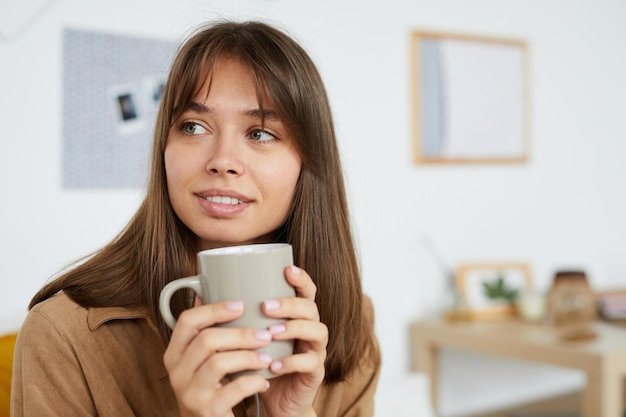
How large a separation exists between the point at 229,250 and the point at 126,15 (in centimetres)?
131

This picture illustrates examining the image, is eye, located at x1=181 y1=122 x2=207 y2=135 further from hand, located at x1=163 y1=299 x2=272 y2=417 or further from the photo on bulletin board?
the photo on bulletin board

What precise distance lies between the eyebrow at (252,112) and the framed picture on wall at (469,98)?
1534 millimetres

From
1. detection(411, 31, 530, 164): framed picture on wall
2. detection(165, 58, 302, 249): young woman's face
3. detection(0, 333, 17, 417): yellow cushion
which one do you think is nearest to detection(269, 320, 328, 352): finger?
detection(165, 58, 302, 249): young woman's face

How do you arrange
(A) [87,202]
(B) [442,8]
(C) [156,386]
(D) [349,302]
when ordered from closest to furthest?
(C) [156,386] < (D) [349,302] < (A) [87,202] < (B) [442,8]

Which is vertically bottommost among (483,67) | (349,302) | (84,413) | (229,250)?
(84,413)

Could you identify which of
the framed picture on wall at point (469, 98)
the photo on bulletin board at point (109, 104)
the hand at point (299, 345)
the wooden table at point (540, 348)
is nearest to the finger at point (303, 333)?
the hand at point (299, 345)

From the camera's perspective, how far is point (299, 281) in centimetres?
76

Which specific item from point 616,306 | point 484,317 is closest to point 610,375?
point 484,317

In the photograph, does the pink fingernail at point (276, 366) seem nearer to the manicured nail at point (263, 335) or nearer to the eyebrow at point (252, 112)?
the manicured nail at point (263, 335)

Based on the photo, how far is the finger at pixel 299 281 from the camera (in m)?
0.75

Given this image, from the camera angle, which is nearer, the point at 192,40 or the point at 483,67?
the point at 192,40

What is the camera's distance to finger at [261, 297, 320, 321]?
73cm

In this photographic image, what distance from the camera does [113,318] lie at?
3.28 feet

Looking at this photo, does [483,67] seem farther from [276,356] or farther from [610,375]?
[276,356]
